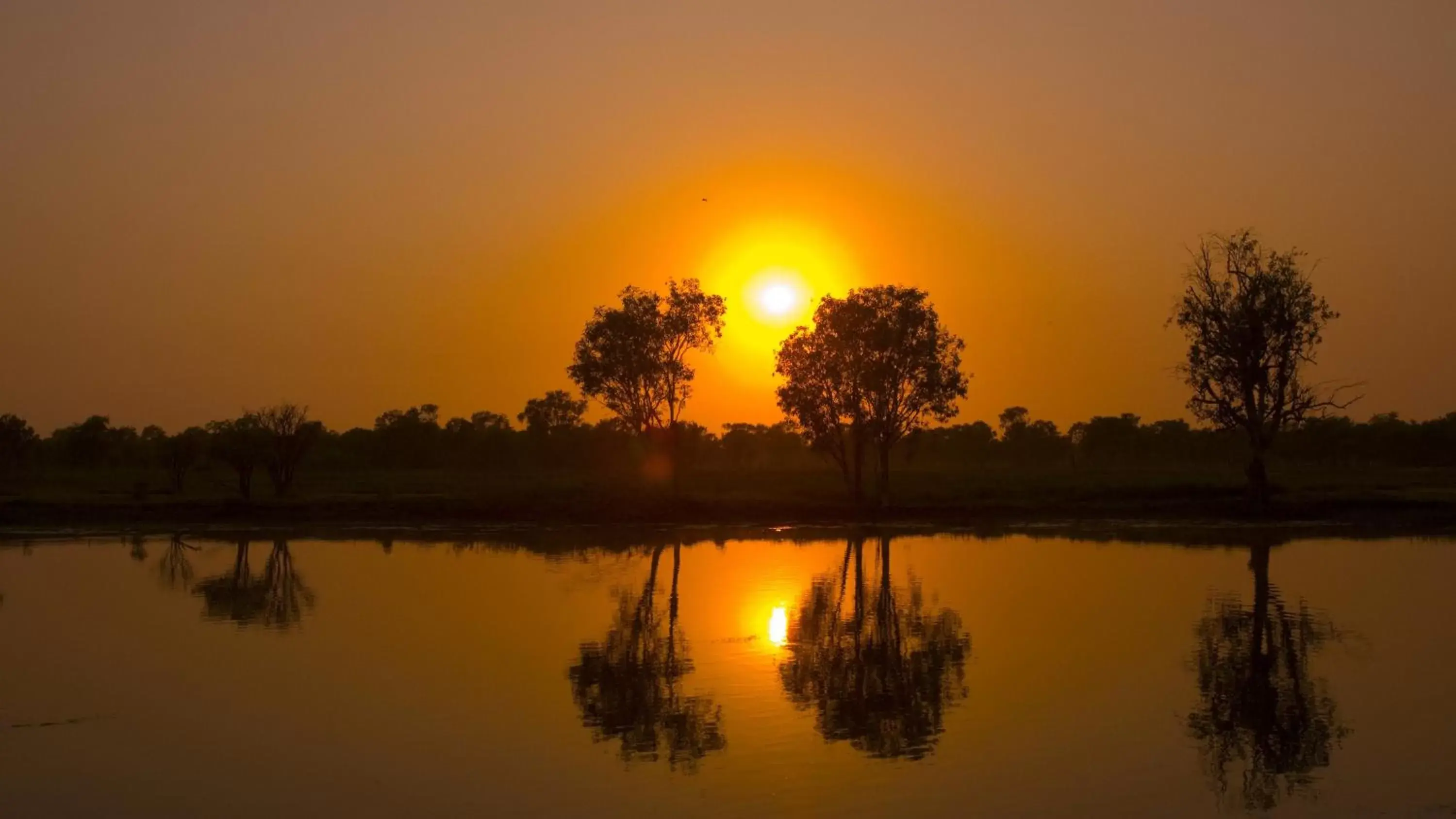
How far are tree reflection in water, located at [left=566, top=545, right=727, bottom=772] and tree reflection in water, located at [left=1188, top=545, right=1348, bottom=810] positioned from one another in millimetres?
5983

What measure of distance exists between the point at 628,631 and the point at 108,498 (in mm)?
51880

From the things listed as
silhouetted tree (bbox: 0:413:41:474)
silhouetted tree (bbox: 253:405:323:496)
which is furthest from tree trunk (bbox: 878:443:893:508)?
silhouetted tree (bbox: 0:413:41:474)

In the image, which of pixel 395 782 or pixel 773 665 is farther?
pixel 773 665

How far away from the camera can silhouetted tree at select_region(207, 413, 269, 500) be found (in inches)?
2773

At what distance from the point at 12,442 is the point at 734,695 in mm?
107782

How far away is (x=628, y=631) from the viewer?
24.9m

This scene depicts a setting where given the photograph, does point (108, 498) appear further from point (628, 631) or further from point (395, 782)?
point (395, 782)

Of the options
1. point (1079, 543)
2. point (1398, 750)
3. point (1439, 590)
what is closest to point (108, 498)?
point (1079, 543)

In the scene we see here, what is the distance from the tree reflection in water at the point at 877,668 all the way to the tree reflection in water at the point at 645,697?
1551 millimetres

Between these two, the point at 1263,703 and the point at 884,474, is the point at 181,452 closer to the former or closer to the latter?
the point at 884,474

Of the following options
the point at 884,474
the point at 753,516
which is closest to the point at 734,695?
the point at 753,516

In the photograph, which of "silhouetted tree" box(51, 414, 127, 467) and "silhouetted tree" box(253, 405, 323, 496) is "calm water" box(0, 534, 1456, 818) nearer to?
"silhouetted tree" box(253, 405, 323, 496)

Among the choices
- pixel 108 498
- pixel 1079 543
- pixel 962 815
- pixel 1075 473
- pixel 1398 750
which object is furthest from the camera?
pixel 1075 473

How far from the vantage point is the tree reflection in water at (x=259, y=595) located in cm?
2750
